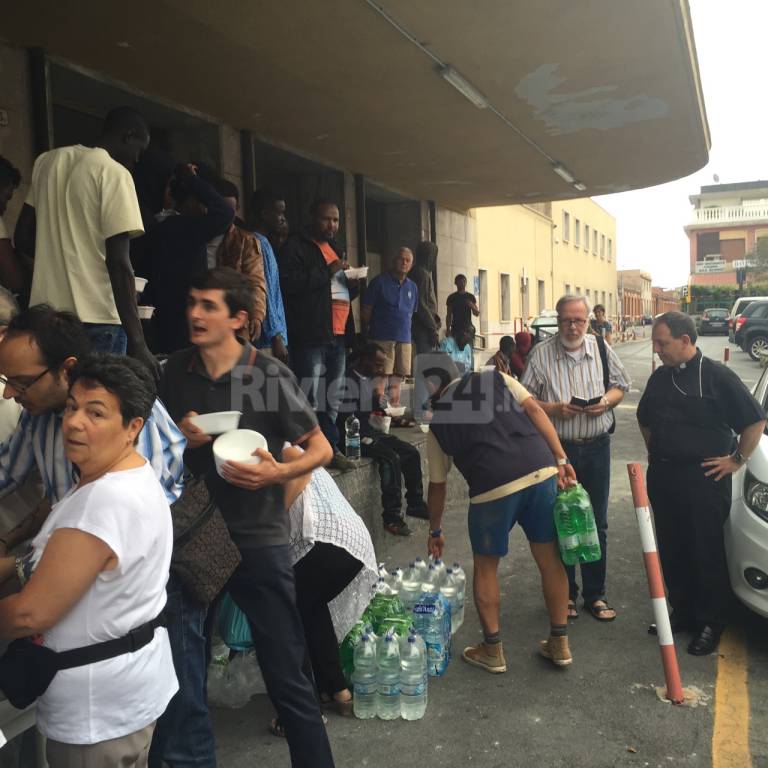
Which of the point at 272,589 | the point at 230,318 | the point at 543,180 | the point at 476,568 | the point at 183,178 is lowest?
the point at 476,568

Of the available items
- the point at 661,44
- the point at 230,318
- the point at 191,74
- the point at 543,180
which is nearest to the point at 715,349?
the point at 543,180

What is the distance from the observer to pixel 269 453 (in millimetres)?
2633

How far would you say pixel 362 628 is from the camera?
12.6 ft

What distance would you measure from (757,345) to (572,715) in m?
24.5

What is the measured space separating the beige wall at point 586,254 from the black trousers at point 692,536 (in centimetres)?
2228

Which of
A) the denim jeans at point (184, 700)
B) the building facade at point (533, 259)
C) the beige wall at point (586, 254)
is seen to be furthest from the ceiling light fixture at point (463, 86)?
the beige wall at point (586, 254)

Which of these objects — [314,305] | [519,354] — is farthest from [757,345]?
[314,305]

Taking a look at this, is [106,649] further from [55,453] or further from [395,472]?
[395,472]

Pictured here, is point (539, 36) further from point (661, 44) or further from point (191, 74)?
point (191, 74)

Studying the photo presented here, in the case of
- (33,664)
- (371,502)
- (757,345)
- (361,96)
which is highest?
(361,96)

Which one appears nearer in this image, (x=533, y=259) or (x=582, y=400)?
(x=582, y=400)

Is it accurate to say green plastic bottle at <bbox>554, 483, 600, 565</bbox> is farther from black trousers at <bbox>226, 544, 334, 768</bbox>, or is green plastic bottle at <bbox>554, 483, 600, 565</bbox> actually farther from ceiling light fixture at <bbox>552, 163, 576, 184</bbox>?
ceiling light fixture at <bbox>552, 163, 576, 184</bbox>

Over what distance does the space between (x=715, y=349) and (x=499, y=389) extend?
94.7ft

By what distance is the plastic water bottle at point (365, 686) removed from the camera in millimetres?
3613
